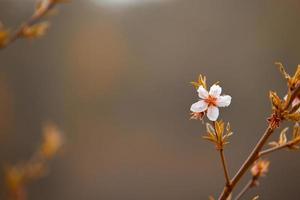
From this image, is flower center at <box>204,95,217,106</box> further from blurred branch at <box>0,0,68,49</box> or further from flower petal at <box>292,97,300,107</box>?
blurred branch at <box>0,0,68,49</box>

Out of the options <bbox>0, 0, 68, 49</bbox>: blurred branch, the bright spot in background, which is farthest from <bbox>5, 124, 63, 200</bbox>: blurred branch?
the bright spot in background

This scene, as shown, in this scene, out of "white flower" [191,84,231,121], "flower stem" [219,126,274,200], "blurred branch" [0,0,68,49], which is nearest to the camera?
"flower stem" [219,126,274,200]

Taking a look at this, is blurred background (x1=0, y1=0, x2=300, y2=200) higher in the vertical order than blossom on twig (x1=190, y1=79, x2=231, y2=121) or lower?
lower

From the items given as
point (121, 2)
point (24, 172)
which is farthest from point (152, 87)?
point (24, 172)

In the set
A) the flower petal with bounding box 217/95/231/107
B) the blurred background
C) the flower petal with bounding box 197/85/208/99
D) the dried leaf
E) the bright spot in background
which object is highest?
the dried leaf

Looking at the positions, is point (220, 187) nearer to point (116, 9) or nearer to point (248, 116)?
point (248, 116)

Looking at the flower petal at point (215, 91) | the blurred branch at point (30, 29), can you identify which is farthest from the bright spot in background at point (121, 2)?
the flower petal at point (215, 91)

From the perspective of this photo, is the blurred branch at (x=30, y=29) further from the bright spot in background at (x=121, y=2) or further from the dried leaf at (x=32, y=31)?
the bright spot in background at (x=121, y=2)
